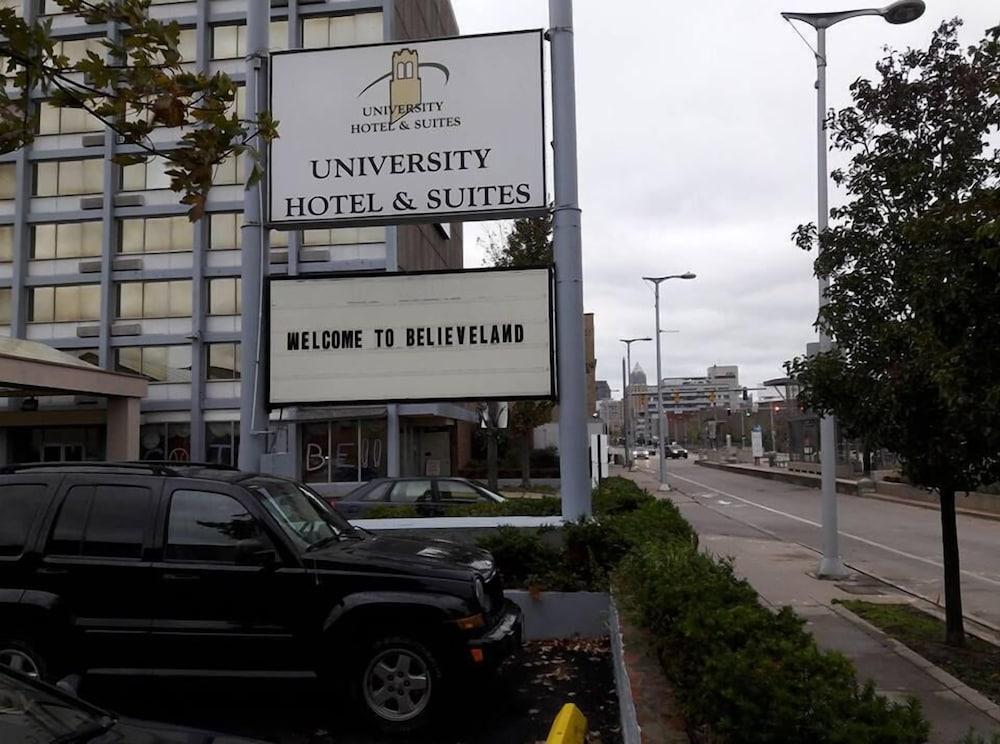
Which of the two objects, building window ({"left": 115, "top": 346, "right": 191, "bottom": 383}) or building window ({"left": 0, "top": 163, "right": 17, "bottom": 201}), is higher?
building window ({"left": 0, "top": 163, "right": 17, "bottom": 201})

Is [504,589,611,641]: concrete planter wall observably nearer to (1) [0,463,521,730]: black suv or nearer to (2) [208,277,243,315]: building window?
(1) [0,463,521,730]: black suv

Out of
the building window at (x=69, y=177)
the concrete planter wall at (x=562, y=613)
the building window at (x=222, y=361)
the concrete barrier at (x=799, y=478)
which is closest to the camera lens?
the concrete planter wall at (x=562, y=613)

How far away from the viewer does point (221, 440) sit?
116 feet

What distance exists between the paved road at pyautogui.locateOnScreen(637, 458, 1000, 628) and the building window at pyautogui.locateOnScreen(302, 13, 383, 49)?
2282 cm

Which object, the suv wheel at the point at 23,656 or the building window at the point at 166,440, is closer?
the suv wheel at the point at 23,656

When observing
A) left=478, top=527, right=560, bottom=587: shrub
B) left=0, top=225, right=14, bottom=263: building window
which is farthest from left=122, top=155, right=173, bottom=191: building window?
left=478, top=527, right=560, bottom=587: shrub

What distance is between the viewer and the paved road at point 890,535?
11.7 metres

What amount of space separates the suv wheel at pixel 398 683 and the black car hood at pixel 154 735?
2.23 meters

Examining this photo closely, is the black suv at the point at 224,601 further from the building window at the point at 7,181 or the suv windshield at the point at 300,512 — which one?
the building window at the point at 7,181

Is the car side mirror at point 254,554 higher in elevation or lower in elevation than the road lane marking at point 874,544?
higher

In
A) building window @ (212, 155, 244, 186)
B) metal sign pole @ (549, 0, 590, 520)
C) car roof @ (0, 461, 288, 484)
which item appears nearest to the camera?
car roof @ (0, 461, 288, 484)

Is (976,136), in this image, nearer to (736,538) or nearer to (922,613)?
(922,613)

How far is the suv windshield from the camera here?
18.5ft

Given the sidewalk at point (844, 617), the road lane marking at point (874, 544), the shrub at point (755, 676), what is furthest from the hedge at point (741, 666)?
the road lane marking at point (874, 544)
